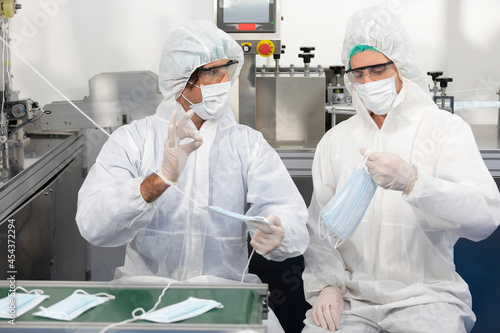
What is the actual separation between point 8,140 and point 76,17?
3.06ft

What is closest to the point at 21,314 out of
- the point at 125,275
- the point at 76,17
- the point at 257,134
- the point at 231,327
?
the point at 231,327

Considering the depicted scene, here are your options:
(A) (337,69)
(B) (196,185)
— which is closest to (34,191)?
(B) (196,185)

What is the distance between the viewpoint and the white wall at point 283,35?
9.53ft

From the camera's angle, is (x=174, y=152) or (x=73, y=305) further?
(x=174, y=152)

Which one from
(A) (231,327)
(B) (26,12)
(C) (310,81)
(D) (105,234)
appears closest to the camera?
(A) (231,327)

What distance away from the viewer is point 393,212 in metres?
1.63

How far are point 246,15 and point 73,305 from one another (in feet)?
4.37

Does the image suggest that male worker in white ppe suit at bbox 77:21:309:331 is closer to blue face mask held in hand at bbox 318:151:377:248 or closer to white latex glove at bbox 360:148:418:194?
blue face mask held in hand at bbox 318:151:377:248

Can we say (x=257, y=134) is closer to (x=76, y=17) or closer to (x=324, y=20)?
(x=324, y=20)

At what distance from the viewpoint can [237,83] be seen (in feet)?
7.25

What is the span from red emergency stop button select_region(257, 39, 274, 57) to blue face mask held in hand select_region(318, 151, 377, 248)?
0.77m

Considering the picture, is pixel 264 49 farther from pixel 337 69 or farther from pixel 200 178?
pixel 200 178

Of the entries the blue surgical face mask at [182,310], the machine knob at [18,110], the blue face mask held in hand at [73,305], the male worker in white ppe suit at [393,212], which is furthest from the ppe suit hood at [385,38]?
the machine knob at [18,110]

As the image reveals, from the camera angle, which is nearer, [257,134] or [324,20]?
[257,134]
